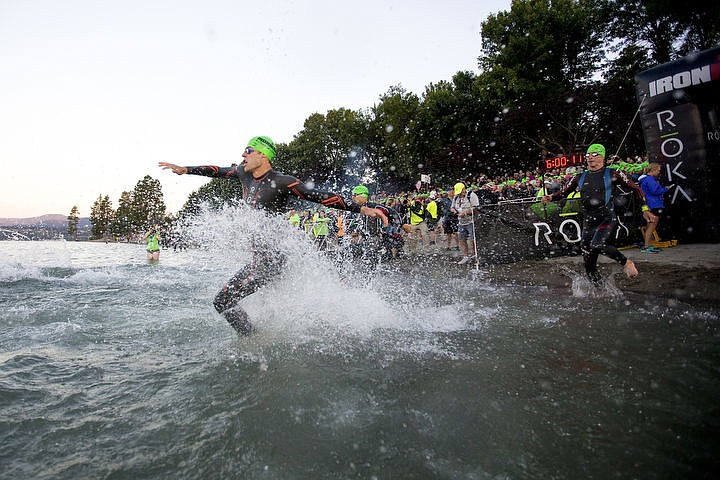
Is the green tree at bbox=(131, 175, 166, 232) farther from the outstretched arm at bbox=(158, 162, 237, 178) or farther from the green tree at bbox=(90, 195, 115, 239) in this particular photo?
the outstretched arm at bbox=(158, 162, 237, 178)

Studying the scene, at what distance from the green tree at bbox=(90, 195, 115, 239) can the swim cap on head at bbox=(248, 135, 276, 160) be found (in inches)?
4450

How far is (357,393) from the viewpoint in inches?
94.7

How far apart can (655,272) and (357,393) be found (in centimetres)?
633

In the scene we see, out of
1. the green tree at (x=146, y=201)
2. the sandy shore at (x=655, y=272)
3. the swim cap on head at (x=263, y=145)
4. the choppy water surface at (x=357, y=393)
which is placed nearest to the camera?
the choppy water surface at (x=357, y=393)

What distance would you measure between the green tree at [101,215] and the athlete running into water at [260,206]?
113 meters

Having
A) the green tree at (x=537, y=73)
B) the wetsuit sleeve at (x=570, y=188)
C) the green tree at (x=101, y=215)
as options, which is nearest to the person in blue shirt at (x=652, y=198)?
the wetsuit sleeve at (x=570, y=188)

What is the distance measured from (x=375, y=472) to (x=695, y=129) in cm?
1025

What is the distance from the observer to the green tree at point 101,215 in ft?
323

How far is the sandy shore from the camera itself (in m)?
5.38

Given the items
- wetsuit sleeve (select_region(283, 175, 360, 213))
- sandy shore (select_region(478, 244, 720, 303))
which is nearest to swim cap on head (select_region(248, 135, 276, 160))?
wetsuit sleeve (select_region(283, 175, 360, 213))

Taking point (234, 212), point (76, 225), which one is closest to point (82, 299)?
point (234, 212)

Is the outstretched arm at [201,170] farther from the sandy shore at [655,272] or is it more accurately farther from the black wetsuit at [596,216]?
the sandy shore at [655,272]

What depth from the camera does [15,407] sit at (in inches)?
89.9

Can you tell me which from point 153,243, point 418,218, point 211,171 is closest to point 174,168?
point 211,171
